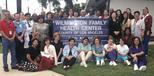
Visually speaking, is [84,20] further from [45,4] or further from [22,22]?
[45,4]

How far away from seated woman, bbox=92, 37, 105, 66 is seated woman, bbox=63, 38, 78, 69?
0.66 m

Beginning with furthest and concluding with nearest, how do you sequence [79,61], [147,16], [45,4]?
[45,4] < [147,16] < [79,61]

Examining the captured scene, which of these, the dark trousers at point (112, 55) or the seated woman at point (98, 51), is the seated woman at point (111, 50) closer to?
the dark trousers at point (112, 55)

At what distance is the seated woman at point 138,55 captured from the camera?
1311 cm

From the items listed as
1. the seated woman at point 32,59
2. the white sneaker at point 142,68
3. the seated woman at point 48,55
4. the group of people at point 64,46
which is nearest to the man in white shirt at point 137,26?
the group of people at point 64,46

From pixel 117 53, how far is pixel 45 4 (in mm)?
38770

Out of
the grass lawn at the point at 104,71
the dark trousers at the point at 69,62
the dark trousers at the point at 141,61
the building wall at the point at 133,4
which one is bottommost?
the grass lawn at the point at 104,71

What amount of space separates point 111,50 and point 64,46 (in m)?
1.57

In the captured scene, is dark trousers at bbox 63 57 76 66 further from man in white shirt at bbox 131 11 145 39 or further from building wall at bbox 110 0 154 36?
building wall at bbox 110 0 154 36

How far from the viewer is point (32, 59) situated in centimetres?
1310

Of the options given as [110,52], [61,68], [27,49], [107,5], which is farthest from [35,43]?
[107,5]

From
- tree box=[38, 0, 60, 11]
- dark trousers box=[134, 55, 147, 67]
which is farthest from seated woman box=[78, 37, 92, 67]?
tree box=[38, 0, 60, 11]

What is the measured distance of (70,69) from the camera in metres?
13.1

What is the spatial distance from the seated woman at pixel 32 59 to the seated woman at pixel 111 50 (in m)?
2.39
